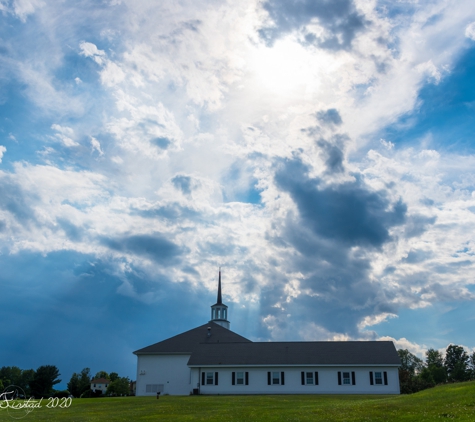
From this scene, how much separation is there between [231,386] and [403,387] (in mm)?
22323

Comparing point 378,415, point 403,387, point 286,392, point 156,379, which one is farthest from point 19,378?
point 378,415

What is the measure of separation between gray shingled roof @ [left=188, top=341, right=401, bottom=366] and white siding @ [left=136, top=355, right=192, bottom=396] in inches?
167

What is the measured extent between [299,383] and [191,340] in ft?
56.0

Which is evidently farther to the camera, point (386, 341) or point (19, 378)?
point (19, 378)

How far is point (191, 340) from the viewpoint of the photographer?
67375 mm

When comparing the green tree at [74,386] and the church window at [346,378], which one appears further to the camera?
the green tree at [74,386]

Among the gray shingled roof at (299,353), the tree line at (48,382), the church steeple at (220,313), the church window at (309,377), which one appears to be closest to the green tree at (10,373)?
the tree line at (48,382)

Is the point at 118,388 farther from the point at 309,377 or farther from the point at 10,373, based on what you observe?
the point at 309,377

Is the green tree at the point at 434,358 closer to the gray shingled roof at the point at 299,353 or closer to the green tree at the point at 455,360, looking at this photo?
the green tree at the point at 455,360

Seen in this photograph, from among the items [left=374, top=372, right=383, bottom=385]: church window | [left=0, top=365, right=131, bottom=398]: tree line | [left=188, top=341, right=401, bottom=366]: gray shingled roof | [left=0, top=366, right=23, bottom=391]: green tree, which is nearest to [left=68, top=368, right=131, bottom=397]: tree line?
[left=0, top=365, right=131, bottom=398]: tree line

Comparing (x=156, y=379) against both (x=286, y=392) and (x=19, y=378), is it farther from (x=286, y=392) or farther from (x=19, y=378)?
(x=19, y=378)

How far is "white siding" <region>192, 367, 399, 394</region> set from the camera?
55.7 metres

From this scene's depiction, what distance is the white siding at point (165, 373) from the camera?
208 feet

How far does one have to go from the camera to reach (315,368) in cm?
5694
